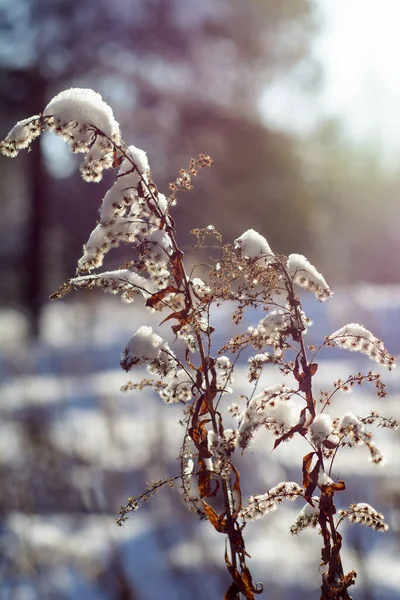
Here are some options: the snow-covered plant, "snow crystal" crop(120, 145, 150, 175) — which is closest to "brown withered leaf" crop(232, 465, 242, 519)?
the snow-covered plant

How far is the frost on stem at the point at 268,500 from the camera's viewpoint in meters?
1.12

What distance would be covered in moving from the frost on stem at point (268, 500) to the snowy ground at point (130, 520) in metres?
1.13

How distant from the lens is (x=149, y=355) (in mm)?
1190

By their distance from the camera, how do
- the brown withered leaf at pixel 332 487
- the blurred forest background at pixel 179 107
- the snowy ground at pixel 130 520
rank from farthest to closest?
the blurred forest background at pixel 179 107 < the snowy ground at pixel 130 520 < the brown withered leaf at pixel 332 487

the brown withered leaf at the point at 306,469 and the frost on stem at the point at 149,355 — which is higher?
Answer: the frost on stem at the point at 149,355

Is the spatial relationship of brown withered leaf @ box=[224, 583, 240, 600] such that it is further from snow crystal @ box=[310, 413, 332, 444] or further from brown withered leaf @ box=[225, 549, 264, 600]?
snow crystal @ box=[310, 413, 332, 444]

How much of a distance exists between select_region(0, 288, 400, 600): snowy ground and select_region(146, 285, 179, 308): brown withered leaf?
1349 millimetres

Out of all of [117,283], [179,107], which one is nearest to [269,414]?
[117,283]

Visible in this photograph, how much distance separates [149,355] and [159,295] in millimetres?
108

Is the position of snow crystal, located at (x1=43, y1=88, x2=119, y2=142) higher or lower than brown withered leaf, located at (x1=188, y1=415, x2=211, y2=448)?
higher

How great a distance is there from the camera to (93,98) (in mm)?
1260

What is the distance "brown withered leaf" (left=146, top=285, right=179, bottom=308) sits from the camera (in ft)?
3.78

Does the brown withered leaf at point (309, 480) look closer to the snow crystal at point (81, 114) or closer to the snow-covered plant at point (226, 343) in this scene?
the snow-covered plant at point (226, 343)

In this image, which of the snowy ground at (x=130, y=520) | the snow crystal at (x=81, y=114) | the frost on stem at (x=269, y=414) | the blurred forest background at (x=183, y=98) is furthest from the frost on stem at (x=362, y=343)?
the blurred forest background at (x=183, y=98)
